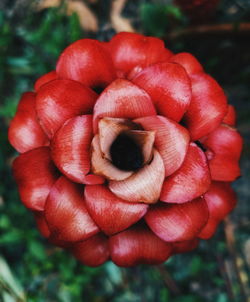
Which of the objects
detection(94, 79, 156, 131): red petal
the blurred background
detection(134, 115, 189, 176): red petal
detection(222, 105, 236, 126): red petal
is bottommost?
the blurred background

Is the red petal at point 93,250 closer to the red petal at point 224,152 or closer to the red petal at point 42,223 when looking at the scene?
the red petal at point 42,223

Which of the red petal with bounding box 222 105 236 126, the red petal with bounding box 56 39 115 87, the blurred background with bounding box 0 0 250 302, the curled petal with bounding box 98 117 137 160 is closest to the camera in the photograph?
the curled petal with bounding box 98 117 137 160

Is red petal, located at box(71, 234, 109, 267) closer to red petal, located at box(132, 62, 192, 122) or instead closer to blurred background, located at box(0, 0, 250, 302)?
red petal, located at box(132, 62, 192, 122)

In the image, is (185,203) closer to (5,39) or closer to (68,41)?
(68,41)

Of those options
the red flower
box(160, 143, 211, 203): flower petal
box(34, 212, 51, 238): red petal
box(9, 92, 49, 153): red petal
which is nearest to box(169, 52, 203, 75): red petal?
the red flower

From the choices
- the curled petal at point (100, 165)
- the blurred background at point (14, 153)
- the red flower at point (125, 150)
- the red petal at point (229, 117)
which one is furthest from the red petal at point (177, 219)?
the blurred background at point (14, 153)

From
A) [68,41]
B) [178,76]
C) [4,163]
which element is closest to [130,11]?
[68,41]
